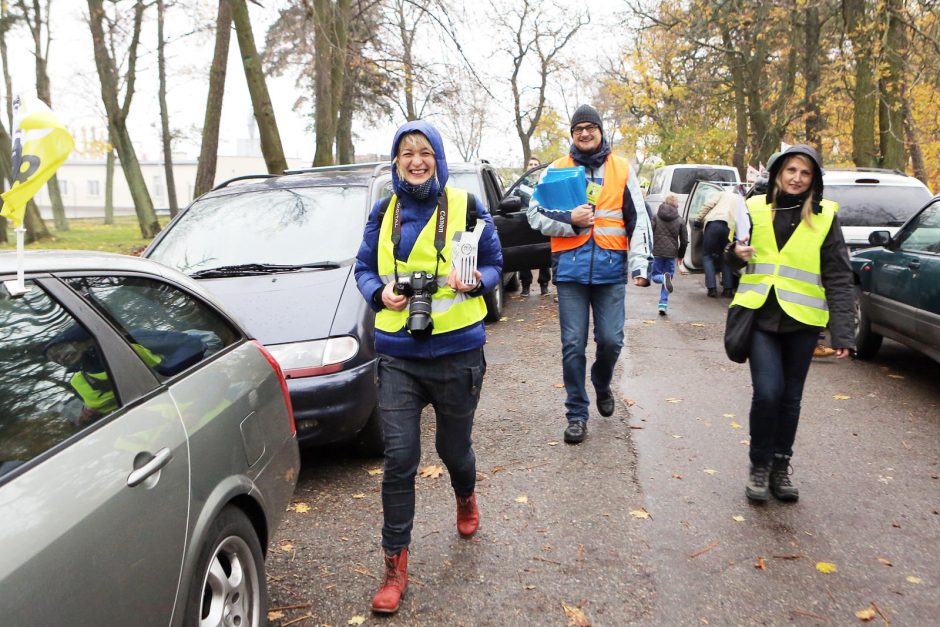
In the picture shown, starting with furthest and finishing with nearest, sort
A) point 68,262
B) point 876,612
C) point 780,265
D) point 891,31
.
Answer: point 891,31 → point 780,265 → point 876,612 → point 68,262

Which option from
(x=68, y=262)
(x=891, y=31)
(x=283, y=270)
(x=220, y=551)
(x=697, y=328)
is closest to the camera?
(x=68, y=262)

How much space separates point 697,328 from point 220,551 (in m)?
7.72

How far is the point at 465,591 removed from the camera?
3355 millimetres

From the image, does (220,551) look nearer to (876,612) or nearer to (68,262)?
(68,262)

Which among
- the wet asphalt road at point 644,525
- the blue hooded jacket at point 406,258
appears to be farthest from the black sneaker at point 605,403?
the blue hooded jacket at point 406,258

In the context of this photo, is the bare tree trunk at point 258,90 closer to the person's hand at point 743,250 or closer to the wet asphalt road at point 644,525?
the wet asphalt road at point 644,525

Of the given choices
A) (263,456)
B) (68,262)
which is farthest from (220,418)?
(68,262)

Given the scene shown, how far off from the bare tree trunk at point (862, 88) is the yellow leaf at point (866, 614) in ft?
46.7

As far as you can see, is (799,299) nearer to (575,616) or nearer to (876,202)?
(575,616)

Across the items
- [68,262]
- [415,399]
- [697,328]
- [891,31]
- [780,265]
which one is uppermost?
[891,31]

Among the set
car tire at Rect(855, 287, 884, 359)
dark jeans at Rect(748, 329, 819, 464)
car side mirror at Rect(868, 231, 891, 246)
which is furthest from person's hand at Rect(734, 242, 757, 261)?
car tire at Rect(855, 287, 884, 359)

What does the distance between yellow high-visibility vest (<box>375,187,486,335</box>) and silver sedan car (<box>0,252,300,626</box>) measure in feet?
1.95

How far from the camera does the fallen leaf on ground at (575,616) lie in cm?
309

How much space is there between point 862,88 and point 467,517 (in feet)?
48.3
